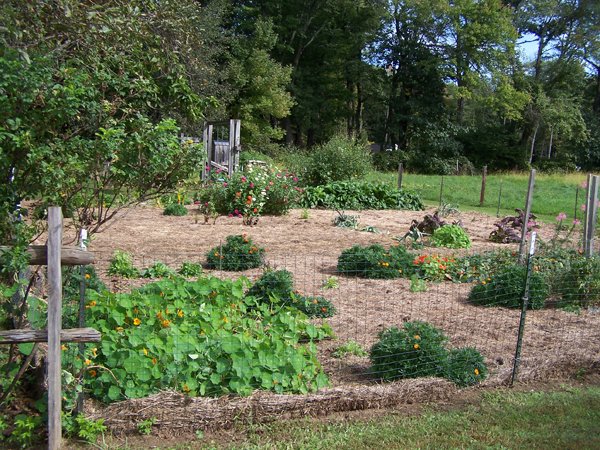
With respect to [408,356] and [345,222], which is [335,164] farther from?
[408,356]

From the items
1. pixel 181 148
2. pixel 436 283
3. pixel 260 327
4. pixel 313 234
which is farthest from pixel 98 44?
pixel 313 234

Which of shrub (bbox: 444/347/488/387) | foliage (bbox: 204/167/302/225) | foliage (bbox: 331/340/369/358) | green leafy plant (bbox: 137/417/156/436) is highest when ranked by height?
foliage (bbox: 204/167/302/225)

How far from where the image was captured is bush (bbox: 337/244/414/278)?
8508 mm

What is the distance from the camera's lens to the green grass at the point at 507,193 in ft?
66.6

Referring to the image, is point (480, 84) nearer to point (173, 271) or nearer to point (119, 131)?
point (173, 271)

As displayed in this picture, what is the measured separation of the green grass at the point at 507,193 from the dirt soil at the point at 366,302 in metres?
7.85

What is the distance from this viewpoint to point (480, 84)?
42344mm

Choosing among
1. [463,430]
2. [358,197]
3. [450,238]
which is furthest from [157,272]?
[358,197]

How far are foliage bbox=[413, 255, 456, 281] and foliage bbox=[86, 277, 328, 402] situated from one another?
12.8 ft

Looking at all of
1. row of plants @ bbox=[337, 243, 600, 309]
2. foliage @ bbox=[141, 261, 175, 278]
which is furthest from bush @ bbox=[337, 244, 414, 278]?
foliage @ bbox=[141, 261, 175, 278]

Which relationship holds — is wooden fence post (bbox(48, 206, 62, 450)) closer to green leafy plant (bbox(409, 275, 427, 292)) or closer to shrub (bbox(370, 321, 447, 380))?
shrub (bbox(370, 321, 447, 380))

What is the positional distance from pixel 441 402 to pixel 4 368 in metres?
3.05

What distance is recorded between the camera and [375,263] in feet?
27.8

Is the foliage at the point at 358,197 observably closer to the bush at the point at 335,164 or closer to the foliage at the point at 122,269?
the bush at the point at 335,164
